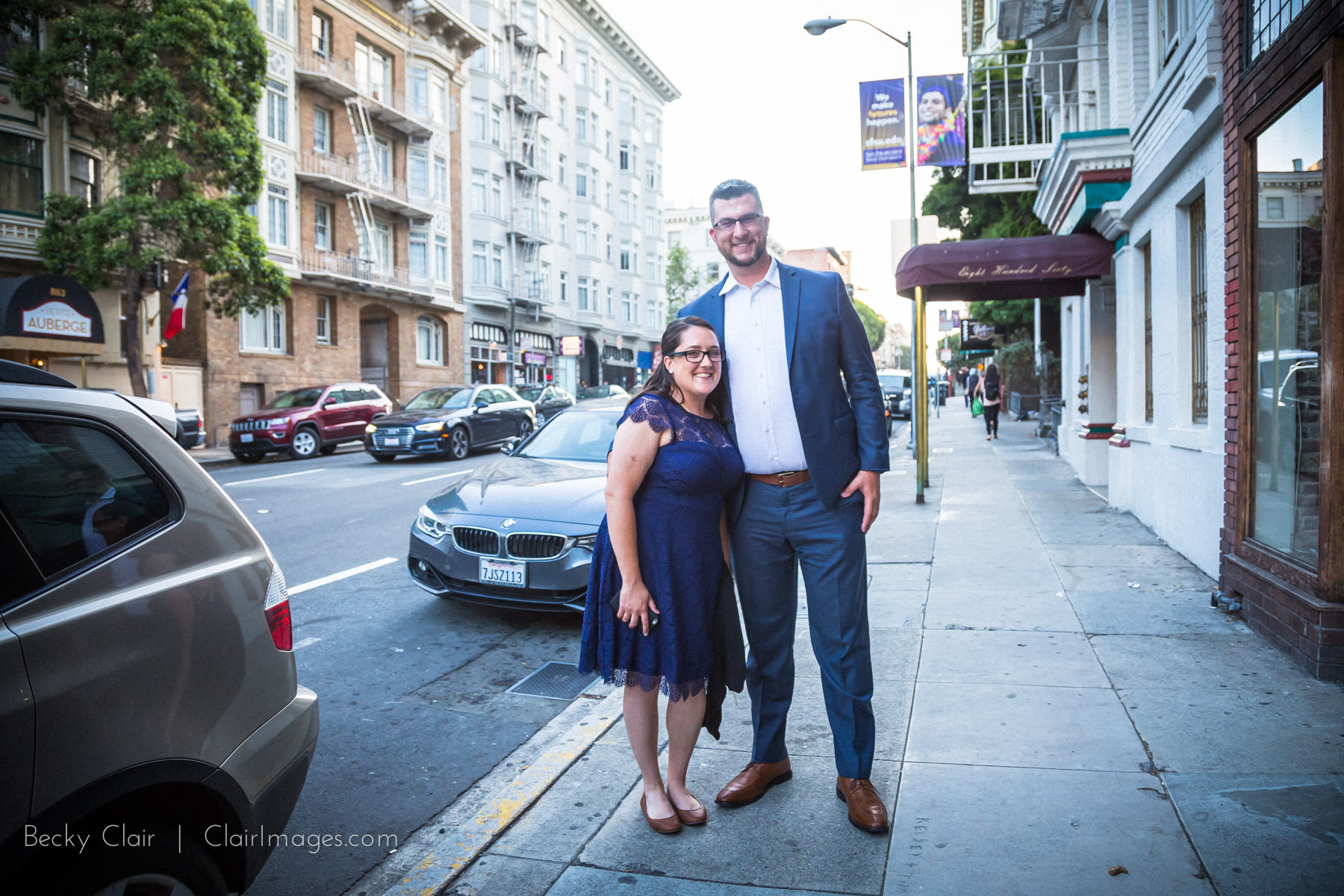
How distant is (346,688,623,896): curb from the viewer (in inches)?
117

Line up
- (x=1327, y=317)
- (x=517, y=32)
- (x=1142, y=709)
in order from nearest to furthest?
1. (x=1142, y=709)
2. (x=1327, y=317)
3. (x=517, y=32)

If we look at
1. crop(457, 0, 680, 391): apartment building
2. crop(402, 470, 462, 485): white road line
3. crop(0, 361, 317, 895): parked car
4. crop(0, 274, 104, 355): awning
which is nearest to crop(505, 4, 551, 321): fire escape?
crop(457, 0, 680, 391): apartment building

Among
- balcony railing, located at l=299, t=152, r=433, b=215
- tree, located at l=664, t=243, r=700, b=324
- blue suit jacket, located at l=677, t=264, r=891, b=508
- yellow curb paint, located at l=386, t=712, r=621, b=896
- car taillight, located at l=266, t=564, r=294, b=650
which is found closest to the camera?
car taillight, located at l=266, t=564, r=294, b=650

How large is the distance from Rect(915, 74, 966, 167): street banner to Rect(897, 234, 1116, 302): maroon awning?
16.4 feet

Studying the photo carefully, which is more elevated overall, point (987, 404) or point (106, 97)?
point (106, 97)

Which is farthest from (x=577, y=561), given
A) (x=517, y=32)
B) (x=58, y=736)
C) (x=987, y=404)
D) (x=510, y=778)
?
(x=517, y=32)

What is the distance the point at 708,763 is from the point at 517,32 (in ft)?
135

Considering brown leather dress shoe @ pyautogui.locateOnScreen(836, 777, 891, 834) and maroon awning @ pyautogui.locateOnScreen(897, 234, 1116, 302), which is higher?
maroon awning @ pyautogui.locateOnScreen(897, 234, 1116, 302)

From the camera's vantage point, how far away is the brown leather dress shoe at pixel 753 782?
3275 millimetres

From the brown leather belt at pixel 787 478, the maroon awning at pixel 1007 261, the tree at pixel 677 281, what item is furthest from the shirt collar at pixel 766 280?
the tree at pixel 677 281

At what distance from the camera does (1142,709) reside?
159 inches

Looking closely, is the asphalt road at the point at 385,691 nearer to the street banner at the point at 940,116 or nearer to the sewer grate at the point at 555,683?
the sewer grate at the point at 555,683

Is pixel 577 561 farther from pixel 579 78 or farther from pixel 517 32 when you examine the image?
pixel 579 78

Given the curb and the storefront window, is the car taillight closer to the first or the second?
the curb
